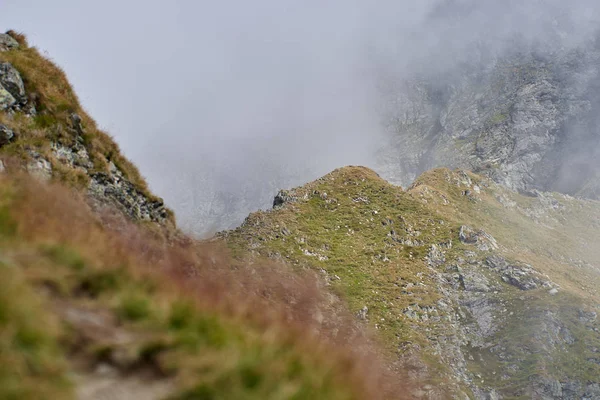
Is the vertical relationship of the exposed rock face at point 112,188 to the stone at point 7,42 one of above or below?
below

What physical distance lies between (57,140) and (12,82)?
2959mm

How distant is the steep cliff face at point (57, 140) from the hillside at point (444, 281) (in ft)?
96.6

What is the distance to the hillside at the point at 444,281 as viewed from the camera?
48.3 m

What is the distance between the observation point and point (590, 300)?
60906 millimetres

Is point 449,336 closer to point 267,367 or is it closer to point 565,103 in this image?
point 267,367

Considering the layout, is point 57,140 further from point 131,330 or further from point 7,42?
point 131,330

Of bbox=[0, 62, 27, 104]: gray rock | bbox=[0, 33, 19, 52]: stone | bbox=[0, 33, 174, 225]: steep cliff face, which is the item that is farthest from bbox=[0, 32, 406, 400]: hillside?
bbox=[0, 33, 19, 52]: stone

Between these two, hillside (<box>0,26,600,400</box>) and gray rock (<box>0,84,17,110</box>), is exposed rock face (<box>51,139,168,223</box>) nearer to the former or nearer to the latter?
hillside (<box>0,26,600,400</box>)

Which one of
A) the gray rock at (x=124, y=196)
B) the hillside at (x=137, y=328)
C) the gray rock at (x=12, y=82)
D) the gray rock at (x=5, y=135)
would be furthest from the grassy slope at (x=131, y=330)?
the gray rock at (x=12, y=82)

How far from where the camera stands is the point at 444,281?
63188mm

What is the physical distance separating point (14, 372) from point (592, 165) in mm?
222337

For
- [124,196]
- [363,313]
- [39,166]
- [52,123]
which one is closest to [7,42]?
[52,123]

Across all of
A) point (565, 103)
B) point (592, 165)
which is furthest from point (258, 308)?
point (565, 103)

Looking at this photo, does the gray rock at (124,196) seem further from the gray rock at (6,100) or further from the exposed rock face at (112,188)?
the gray rock at (6,100)
